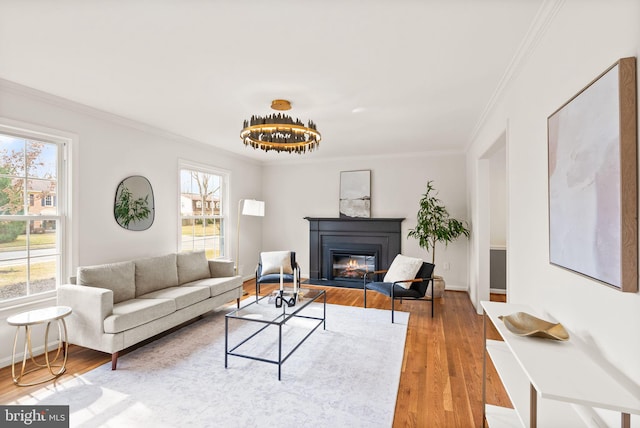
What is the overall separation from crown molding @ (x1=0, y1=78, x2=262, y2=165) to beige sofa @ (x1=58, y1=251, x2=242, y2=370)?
5.39 ft

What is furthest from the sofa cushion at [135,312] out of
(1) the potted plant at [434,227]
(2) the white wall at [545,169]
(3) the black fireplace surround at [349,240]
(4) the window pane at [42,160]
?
(1) the potted plant at [434,227]

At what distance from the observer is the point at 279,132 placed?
2.95 meters

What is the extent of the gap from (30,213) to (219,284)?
202cm

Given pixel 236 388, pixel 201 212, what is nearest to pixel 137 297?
pixel 236 388

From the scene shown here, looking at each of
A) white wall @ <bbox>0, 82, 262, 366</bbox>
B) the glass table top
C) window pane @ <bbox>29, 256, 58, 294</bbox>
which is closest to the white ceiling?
white wall @ <bbox>0, 82, 262, 366</bbox>

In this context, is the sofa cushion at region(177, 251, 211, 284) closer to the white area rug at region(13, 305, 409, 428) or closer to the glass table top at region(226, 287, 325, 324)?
the white area rug at region(13, 305, 409, 428)

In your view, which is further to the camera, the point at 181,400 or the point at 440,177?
the point at 440,177

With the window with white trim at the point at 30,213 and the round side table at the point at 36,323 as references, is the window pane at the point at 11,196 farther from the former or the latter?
the round side table at the point at 36,323

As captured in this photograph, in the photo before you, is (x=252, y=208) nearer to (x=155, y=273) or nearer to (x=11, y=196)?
(x=155, y=273)

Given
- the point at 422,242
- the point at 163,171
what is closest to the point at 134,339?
the point at 163,171

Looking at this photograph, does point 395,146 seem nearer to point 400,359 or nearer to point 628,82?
point 400,359

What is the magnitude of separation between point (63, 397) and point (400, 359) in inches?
106

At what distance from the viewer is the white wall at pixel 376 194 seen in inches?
214

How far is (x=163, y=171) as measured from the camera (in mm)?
4270
